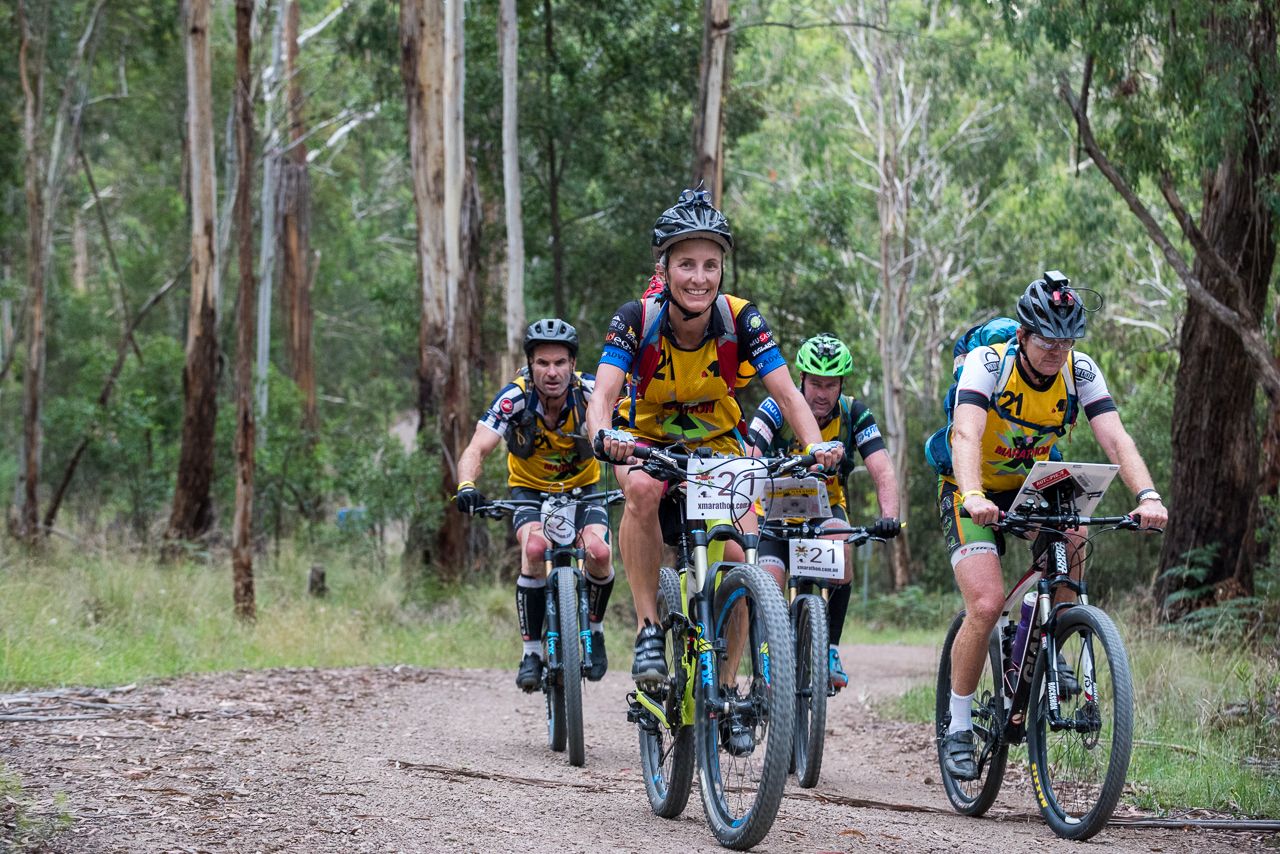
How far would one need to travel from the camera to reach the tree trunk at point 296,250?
32631 millimetres

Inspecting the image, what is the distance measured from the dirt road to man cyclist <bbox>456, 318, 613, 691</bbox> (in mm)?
773

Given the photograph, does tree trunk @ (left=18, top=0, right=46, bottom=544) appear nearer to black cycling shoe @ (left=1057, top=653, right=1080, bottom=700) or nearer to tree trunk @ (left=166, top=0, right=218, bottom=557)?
tree trunk @ (left=166, top=0, right=218, bottom=557)

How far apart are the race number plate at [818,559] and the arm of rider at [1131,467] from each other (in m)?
1.67

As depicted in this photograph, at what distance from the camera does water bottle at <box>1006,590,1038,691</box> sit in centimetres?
621

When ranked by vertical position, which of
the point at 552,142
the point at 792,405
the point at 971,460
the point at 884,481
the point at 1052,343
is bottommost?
the point at 884,481

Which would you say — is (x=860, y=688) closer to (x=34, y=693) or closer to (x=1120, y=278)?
(x=34, y=693)

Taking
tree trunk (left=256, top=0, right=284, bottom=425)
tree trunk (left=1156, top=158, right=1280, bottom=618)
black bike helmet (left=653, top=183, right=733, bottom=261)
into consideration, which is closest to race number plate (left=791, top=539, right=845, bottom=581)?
black bike helmet (left=653, top=183, right=733, bottom=261)

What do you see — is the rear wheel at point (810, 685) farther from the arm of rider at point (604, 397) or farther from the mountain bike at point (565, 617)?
the arm of rider at point (604, 397)

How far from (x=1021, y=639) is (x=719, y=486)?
1.59 meters

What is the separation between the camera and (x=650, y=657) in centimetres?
576

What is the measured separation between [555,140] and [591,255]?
6.76 ft

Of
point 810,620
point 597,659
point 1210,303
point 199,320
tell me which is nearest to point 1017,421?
point 810,620

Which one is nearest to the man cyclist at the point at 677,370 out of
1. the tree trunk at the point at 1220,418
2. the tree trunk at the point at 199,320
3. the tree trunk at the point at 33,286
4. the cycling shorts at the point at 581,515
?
the cycling shorts at the point at 581,515

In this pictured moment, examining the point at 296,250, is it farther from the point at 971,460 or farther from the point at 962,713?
the point at 971,460
